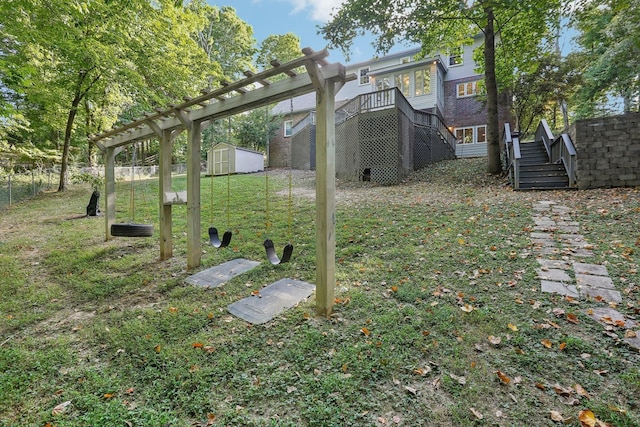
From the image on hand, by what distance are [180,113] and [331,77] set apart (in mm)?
2841

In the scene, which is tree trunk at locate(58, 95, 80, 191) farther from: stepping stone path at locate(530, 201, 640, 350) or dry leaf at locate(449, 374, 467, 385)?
stepping stone path at locate(530, 201, 640, 350)

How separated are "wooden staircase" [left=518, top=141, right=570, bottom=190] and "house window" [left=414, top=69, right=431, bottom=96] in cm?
1017

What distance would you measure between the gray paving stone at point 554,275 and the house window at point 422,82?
17816 mm

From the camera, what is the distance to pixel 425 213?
7.11 m

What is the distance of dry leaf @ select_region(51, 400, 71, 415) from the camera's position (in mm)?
2098

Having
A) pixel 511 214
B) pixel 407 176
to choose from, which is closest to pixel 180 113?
pixel 511 214

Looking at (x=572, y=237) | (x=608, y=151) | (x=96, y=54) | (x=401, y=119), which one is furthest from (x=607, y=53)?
(x=96, y=54)

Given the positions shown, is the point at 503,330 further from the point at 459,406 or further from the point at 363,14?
the point at 363,14

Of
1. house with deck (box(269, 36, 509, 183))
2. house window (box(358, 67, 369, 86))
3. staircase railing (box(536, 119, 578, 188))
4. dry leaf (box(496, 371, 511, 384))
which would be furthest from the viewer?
house window (box(358, 67, 369, 86))

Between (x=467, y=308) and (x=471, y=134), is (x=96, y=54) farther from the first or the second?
(x=471, y=134)

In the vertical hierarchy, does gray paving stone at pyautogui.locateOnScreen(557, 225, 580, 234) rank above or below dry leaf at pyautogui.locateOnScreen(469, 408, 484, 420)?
above

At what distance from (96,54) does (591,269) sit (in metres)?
12.5

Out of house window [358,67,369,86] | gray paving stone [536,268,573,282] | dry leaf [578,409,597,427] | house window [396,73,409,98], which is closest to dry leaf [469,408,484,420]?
dry leaf [578,409,597,427]

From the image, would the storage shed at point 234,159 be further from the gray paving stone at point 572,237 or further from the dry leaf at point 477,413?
the dry leaf at point 477,413
